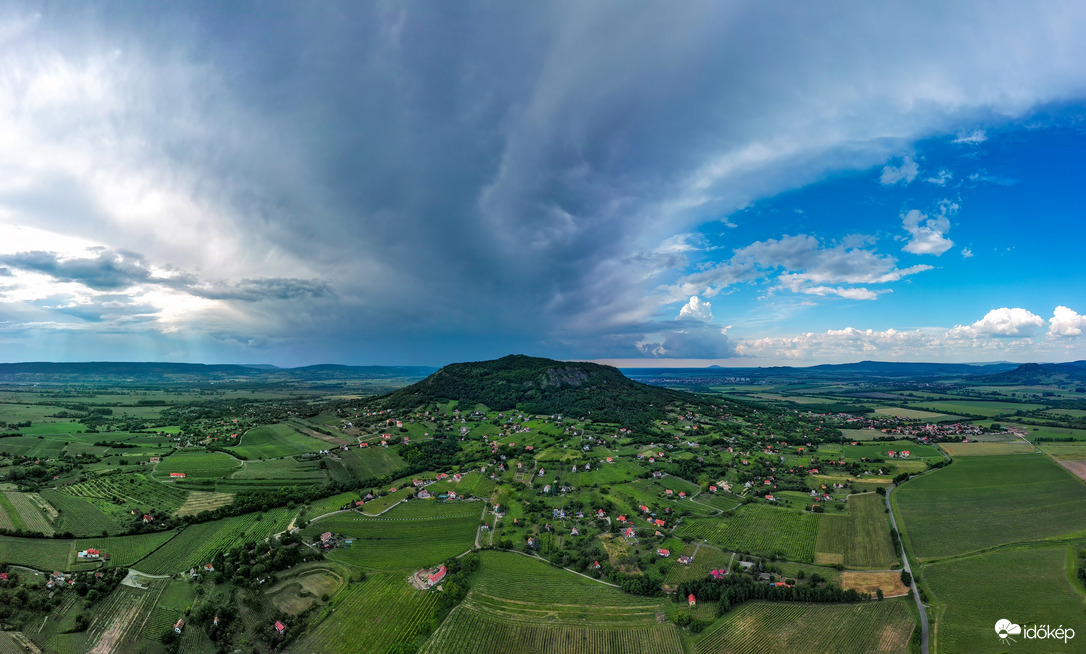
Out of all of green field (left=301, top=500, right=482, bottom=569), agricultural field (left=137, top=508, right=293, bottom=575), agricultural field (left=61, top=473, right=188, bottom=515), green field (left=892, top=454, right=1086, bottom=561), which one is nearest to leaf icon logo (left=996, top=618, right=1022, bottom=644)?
green field (left=892, top=454, right=1086, bottom=561)

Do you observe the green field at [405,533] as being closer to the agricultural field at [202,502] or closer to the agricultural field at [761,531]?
the agricultural field at [202,502]

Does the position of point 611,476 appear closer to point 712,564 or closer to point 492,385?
point 712,564

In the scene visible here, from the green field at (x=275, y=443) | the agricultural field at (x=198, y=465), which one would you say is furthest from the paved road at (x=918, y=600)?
the green field at (x=275, y=443)

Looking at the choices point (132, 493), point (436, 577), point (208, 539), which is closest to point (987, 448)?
point (436, 577)

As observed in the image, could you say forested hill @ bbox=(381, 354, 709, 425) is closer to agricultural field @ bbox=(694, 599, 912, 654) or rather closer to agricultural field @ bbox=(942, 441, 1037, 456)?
agricultural field @ bbox=(942, 441, 1037, 456)

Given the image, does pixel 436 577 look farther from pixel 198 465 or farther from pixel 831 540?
pixel 198 465

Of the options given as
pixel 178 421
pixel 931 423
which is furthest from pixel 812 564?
pixel 178 421
